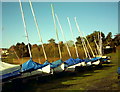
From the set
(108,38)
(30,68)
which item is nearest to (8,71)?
(30,68)

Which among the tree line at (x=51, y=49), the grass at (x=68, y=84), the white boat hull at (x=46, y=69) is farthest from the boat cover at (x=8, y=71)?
the tree line at (x=51, y=49)

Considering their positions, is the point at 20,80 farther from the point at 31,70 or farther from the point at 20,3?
the point at 20,3

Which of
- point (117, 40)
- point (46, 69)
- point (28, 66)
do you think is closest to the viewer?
point (28, 66)

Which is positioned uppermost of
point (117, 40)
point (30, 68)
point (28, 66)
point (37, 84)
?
point (117, 40)

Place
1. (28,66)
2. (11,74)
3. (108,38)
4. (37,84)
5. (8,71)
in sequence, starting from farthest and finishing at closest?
(108,38) → (28,66) → (37,84) → (8,71) → (11,74)

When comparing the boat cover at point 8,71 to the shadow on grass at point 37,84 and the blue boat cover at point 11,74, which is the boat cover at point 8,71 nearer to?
the blue boat cover at point 11,74

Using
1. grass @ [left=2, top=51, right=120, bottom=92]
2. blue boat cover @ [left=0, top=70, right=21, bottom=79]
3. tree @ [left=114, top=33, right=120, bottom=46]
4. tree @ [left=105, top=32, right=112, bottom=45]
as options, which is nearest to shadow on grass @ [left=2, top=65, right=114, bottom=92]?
grass @ [left=2, top=51, right=120, bottom=92]

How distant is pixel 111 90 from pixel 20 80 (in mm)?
7752

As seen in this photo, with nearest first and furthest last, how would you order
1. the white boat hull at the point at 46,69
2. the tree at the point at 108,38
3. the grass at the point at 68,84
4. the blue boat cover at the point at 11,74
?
the blue boat cover at the point at 11,74, the grass at the point at 68,84, the white boat hull at the point at 46,69, the tree at the point at 108,38

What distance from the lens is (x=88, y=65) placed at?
23656 mm

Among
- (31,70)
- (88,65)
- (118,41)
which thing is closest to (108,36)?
(118,41)

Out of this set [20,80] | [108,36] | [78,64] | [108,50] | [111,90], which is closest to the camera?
[111,90]

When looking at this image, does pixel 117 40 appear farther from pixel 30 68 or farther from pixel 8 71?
pixel 8 71

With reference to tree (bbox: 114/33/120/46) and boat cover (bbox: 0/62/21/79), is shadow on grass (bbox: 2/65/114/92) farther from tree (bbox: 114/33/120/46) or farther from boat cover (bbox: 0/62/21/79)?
tree (bbox: 114/33/120/46)
